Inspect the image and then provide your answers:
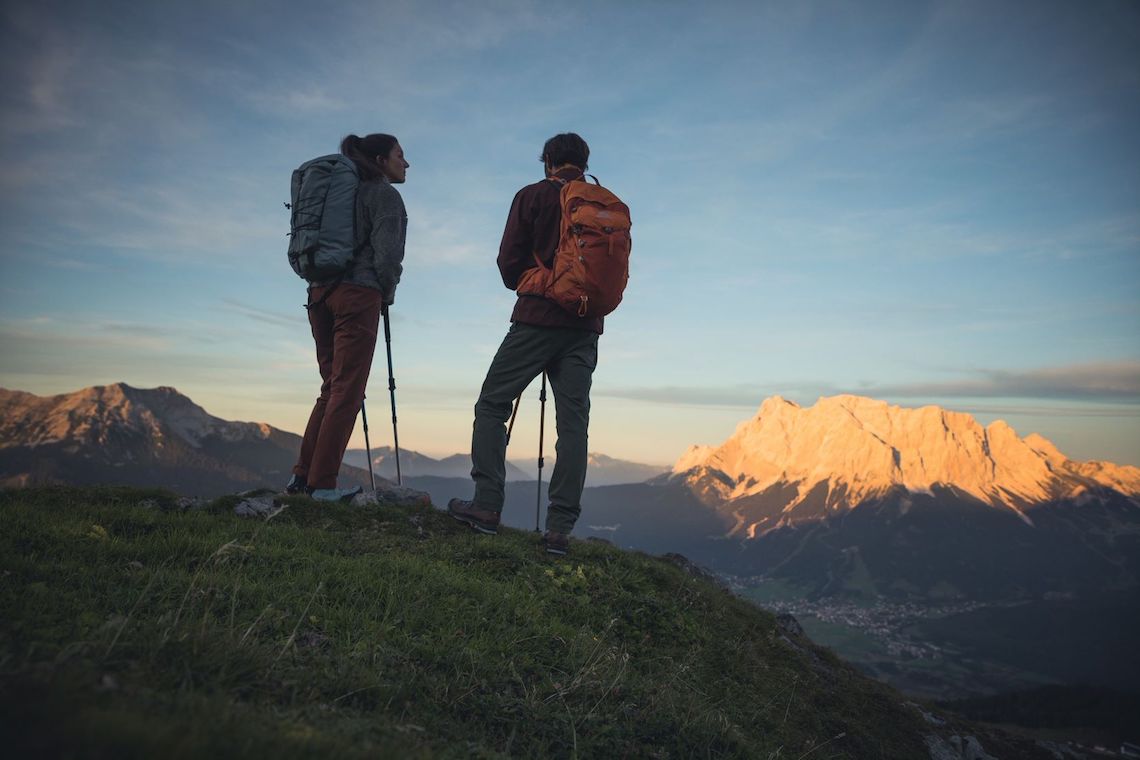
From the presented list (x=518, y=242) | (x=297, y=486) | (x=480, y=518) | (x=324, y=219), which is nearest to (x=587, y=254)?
(x=518, y=242)

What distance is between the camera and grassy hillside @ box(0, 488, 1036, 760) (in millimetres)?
2213

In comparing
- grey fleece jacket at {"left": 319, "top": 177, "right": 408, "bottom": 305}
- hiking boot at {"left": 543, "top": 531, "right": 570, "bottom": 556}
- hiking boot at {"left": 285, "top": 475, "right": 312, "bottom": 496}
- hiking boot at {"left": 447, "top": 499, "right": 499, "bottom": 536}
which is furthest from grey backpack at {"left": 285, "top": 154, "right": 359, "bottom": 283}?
hiking boot at {"left": 543, "top": 531, "right": 570, "bottom": 556}

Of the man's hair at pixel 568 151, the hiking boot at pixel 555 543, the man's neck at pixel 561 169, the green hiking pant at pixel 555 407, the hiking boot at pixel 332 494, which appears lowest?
the hiking boot at pixel 555 543

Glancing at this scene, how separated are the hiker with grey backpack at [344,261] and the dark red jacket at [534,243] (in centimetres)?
176

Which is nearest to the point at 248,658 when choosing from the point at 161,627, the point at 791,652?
the point at 161,627

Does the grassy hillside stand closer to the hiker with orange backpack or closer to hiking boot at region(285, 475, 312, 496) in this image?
hiking boot at region(285, 475, 312, 496)

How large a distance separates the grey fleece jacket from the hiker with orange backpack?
164 centimetres

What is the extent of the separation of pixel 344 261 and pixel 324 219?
61 centimetres

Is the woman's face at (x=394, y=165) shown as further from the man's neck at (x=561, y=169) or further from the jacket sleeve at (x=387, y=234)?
the man's neck at (x=561, y=169)

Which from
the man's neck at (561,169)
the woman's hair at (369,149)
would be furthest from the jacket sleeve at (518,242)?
the woman's hair at (369,149)

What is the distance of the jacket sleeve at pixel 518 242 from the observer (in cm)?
763

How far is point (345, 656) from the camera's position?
3.87 m

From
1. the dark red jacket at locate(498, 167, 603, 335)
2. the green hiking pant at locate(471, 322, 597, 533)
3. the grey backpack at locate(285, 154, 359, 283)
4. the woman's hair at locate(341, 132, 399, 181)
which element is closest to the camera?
the dark red jacket at locate(498, 167, 603, 335)

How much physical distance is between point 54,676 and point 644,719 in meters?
3.51
